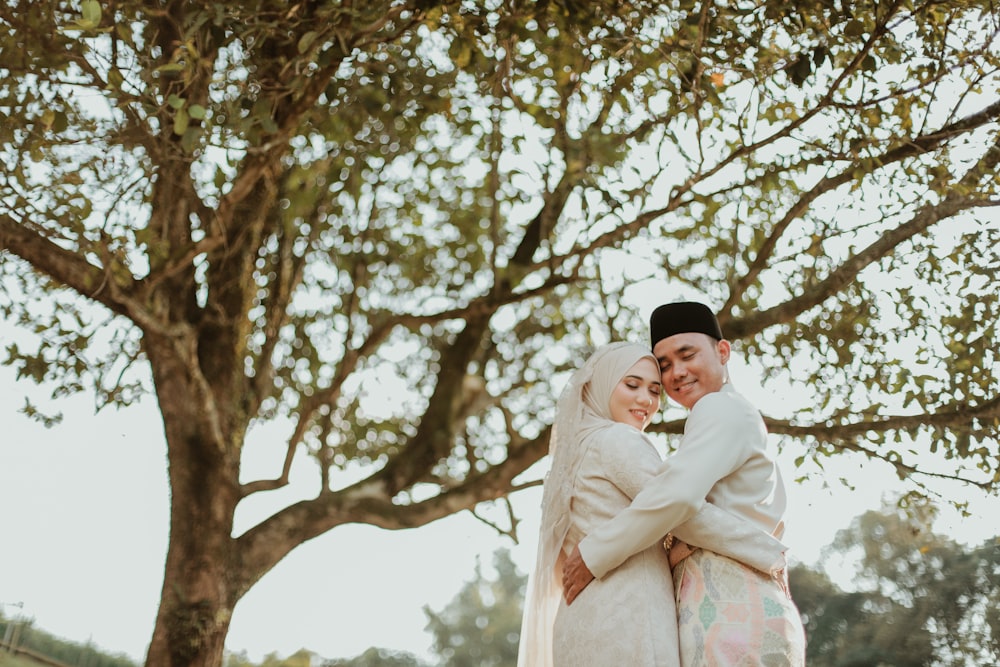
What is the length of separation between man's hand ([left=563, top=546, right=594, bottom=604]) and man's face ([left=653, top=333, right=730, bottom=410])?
79 centimetres

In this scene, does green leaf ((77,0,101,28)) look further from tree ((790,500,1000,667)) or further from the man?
tree ((790,500,1000,667))

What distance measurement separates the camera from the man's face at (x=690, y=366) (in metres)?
3.86

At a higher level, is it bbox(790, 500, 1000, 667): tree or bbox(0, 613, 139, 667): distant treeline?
bbox(790, 500, 1000, 667): tree

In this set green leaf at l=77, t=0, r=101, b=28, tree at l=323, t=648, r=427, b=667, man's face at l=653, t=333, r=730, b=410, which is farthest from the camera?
tree at l=323, t=648, r=427, b=667

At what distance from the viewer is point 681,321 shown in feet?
13.2

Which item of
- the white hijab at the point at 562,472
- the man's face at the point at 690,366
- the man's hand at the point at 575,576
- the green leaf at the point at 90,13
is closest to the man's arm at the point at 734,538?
the man's hand at the point at 575,576

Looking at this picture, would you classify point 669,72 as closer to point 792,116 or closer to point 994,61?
point 792,116

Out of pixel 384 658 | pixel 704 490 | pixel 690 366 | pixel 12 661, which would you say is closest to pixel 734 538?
pixel 704 490

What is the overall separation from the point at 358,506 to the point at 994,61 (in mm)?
5207

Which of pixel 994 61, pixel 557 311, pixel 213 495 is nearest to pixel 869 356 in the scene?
pixel 994 61

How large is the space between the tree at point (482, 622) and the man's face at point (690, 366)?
20.8m

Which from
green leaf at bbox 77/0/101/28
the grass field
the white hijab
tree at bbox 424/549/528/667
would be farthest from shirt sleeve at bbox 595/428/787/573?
tree at bbox 424/549/528/667

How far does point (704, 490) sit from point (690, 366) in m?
0.76

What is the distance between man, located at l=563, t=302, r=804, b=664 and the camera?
321cm
